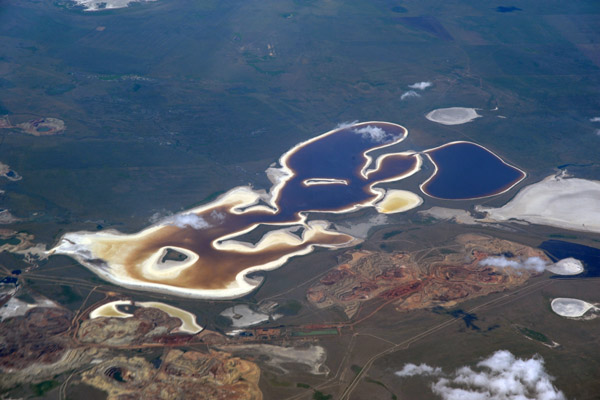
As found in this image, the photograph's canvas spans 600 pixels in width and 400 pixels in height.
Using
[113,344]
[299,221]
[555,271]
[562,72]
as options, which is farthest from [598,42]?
[113,344]

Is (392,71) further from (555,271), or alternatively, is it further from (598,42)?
(555,271)

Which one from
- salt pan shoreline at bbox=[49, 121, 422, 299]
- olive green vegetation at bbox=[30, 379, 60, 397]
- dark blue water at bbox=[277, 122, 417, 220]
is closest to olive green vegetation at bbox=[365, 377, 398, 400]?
salt pan shoreline at bbox=[49, 121, 422, 299]

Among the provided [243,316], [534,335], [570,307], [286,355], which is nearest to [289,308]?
[243,316]

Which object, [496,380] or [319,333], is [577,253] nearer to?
[496,380]

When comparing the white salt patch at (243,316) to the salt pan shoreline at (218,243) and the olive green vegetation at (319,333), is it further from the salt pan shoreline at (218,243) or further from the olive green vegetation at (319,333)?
the olive green vegetation at (319,333)

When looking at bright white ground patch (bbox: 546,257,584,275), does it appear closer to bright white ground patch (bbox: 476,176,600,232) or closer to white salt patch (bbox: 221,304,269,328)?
bright white ground patch (bbox: 476,176,600,232)

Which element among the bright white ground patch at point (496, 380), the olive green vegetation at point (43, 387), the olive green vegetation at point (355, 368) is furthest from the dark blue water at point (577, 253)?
the olive green vegetation at point (43, 387)

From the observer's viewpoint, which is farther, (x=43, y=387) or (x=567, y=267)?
(x=567, y=267)
